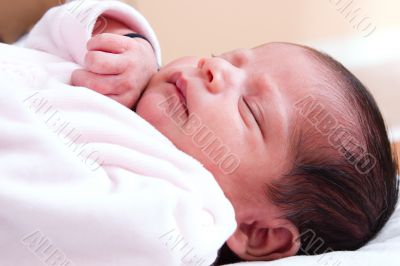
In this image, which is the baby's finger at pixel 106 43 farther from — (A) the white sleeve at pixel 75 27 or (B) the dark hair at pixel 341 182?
(B) the dark hair at pixel 341 182

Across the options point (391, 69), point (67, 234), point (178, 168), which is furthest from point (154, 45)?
point (391, 69)

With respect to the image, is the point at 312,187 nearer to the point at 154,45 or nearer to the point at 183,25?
the point at 154,45

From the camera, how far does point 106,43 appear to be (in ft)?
2.41

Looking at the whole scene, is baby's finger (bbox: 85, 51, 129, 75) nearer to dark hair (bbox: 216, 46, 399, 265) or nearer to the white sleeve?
the white sleeve

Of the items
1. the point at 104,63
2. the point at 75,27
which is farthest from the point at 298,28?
the point at 104,63

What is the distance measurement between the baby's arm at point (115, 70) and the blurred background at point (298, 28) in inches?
37.0

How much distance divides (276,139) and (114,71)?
0.26m

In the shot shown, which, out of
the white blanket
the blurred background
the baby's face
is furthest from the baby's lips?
the blurred background

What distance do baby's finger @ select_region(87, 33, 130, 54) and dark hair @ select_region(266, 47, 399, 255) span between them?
307 millimetres

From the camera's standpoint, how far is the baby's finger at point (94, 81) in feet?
2.29

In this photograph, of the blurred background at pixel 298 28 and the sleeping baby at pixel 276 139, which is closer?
the sleeping baby at pixel 276 139

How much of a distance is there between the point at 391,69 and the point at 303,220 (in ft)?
4.18

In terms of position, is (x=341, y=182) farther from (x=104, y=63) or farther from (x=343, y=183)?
(x=104, y=63)

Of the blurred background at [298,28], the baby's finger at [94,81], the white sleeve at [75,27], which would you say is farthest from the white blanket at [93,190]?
the blurred background at [298,28]
